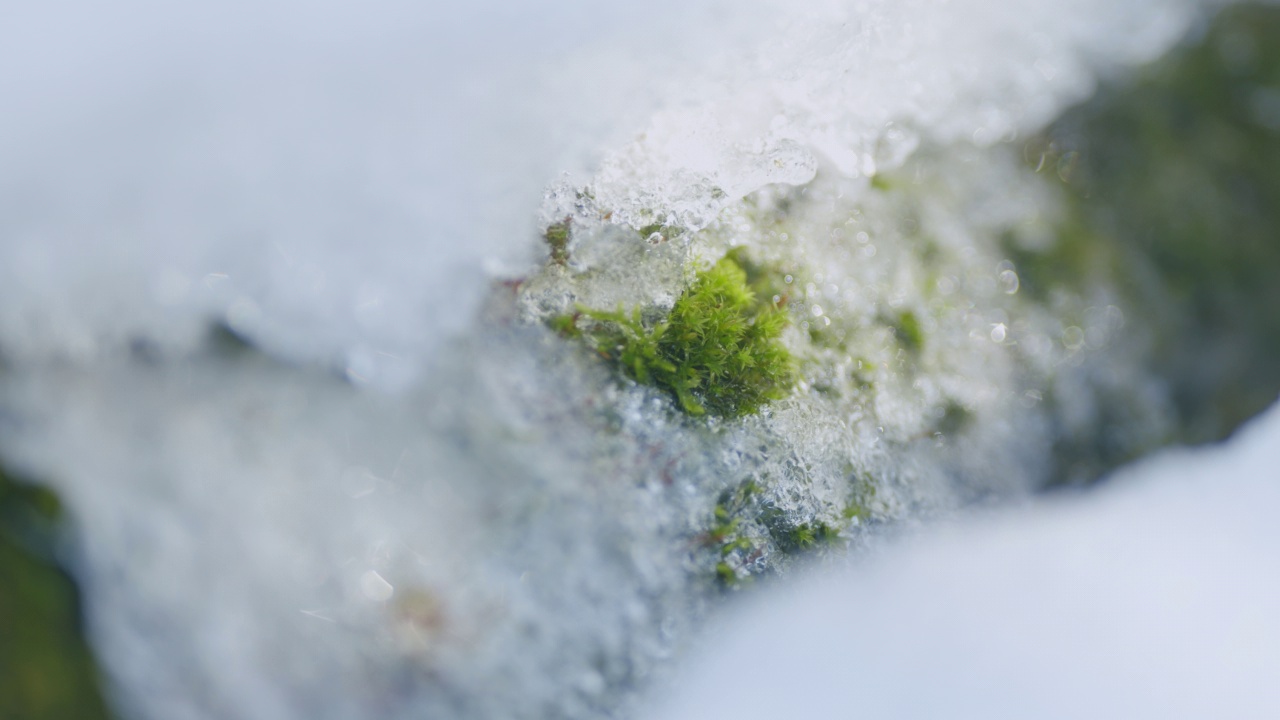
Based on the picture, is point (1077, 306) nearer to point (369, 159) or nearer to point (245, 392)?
point (369, 159)

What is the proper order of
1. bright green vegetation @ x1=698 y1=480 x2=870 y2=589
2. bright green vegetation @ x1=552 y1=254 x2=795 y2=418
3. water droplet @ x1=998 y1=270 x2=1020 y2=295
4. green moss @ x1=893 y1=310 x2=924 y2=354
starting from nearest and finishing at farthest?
bright green vegetation @ x1=552 y1=254 x2=795 y2=418 < bright green vegetation @ x1=698 y1=480 x2=870 y2=589 < green moss @ x1=893 y1=310 x2=924 y2=354 < water droplet @ x1=998 y1=270 x2=1020 y2=295

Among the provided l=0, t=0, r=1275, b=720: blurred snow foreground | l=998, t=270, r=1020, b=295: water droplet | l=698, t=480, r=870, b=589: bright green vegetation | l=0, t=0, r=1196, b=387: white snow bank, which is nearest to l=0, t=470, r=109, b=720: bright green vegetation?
l=0, t=0, r=1275, b=720: blurred snow foreground

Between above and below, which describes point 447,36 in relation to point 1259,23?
below

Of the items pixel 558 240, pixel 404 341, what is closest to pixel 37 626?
pixel 404 341

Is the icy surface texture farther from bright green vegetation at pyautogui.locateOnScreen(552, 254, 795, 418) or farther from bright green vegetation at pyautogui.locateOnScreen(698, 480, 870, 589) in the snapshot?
bright green vegetation at pyautogui.locateOnScreen(698, 480, 870, 589)

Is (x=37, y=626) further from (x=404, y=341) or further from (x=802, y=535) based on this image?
(x=802, y=535)

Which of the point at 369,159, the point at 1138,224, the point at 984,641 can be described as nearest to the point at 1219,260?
the point at 1138,224
